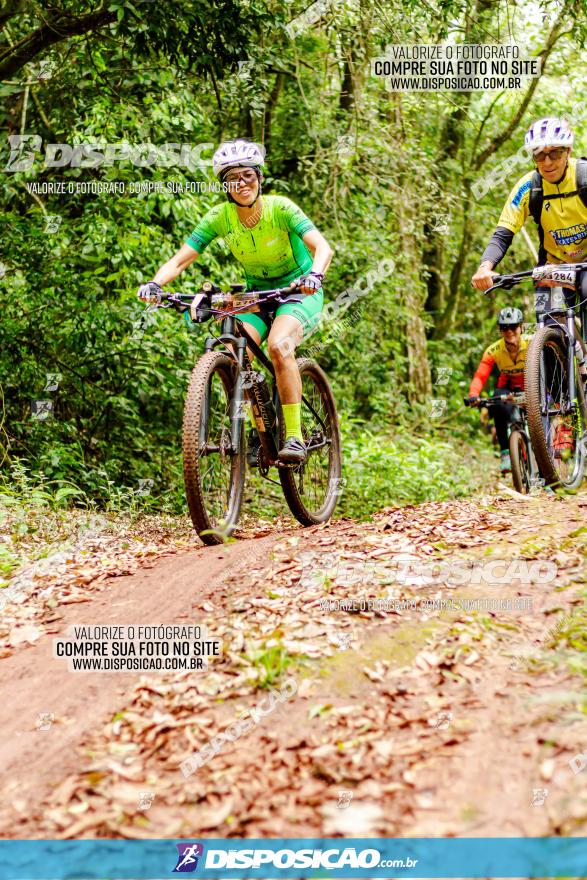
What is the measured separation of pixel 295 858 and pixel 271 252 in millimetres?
4518

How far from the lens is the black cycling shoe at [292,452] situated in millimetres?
6211

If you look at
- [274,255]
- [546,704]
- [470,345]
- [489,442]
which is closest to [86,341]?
[274,255]

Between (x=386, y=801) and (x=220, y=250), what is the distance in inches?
319

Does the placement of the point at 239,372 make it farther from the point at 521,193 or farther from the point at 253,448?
the point at 521,193

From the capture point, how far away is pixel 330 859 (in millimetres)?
2615

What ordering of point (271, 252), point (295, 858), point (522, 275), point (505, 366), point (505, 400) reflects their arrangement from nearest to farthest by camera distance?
point (295, 858), point (271, 252), point (522, 275), point (505, 400), point (505, 366)

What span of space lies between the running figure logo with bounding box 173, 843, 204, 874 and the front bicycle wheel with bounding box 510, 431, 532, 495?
6.81m

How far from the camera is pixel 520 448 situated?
30.6ft

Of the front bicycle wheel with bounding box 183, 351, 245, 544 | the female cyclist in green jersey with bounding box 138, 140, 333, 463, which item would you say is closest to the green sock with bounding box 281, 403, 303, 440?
the female cyclist in green jersey with bounding box 138, 140, 333, 463

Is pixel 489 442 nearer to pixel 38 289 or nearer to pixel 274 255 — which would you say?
pixel 38 289

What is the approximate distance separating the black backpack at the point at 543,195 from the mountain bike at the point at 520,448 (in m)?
2.81

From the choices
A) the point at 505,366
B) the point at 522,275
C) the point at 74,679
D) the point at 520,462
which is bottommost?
the point at 74,679

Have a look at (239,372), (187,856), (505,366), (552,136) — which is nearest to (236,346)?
(239,372)

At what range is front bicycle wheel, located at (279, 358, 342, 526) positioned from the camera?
6930 mm
